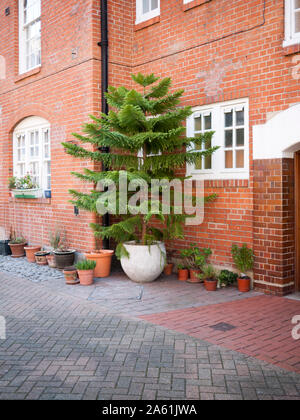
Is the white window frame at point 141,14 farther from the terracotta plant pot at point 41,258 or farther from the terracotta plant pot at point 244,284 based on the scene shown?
the terracotta plant pot at point 244,284

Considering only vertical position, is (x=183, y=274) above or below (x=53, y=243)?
below

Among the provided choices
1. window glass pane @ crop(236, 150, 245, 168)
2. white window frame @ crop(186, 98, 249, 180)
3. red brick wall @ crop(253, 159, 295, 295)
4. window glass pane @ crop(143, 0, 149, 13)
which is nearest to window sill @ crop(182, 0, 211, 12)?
window glass pane @ crop(143, 0, 149, 13)

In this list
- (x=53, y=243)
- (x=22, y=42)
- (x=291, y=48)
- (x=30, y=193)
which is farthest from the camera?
(x=22, y=42)

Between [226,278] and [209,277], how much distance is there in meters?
0.30

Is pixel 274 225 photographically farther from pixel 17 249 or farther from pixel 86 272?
pixel 17 249

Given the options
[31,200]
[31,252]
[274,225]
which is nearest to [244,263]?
[274,225]

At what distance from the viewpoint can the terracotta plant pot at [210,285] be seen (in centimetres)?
661

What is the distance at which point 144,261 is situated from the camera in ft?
22.7

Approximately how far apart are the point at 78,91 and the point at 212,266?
4.43 m

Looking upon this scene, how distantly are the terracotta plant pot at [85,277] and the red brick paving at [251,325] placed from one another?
2048 mm

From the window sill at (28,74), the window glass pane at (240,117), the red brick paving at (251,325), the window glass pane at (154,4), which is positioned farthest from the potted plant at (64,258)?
the window glass pane at (154,4)

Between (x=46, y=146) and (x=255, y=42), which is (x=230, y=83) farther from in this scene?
(x=46, y=146)

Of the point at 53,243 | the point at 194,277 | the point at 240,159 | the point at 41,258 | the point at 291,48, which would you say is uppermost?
the point at 291,48

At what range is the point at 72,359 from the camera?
4.04 meters
